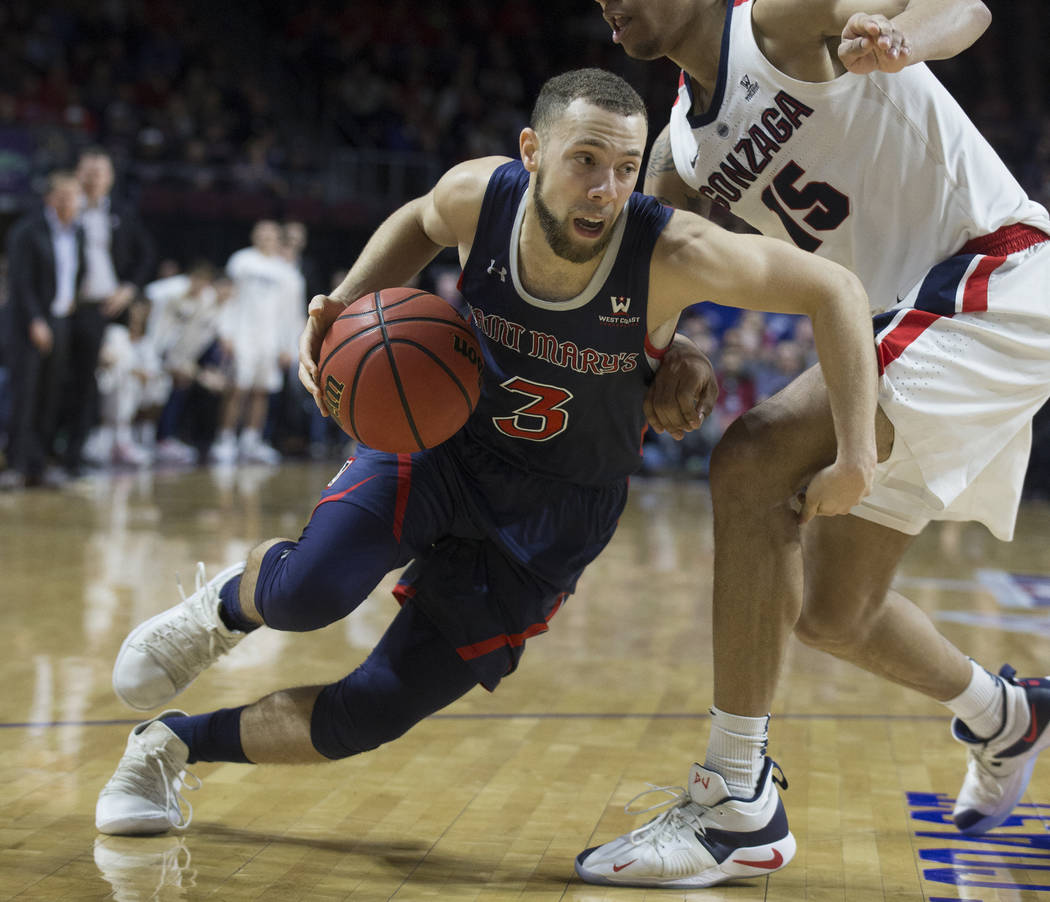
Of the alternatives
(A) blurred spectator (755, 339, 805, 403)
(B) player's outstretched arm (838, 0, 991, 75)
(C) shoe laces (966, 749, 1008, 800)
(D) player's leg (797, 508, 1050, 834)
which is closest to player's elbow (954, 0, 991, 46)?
(B) player's outstretched arm (838, 0, 991, 75)

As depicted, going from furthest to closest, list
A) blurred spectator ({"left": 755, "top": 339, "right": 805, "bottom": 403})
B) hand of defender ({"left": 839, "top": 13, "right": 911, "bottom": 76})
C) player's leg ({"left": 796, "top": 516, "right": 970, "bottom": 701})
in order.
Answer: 1. blurred spectator ({"left": 755, "top": 339, "right": 805, "bottom": 403})
2. player's leg ({"left": 796, "top": 516, "right": 970, "bottom": 701})
3. hand of defender ({"left": 839, "top": 13, "right": 911, "bottom": 76})

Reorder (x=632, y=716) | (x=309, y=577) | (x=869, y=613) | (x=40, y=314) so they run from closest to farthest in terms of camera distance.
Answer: (x=309, y=577)
(x=869, y=613)
(x=632, y=716)
(x=40, y=314)

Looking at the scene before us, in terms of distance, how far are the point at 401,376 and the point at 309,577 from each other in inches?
17.8

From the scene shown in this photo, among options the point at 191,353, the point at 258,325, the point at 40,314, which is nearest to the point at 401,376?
the point at 40,314

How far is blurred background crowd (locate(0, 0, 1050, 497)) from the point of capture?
1024 centimetres

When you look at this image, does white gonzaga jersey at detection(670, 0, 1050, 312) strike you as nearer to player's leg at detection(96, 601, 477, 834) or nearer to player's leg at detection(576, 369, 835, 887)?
player's leg at detection(576, 369, 835, 887)

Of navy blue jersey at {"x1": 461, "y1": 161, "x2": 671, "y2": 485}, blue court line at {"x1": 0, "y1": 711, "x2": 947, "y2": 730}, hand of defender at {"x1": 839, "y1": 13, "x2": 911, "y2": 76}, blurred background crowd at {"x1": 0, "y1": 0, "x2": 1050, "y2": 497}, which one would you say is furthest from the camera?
blurred background crowd at {"x1": 0, "y1": 0, "x2": 1050, "y2": 497}

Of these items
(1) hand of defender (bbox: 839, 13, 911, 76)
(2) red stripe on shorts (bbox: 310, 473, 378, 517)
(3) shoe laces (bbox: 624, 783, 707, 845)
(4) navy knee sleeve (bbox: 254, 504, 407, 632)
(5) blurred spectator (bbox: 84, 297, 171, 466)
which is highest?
(1) hand of defender (bbox: 839, 13, 911, 76)

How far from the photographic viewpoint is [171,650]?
2.84 meters

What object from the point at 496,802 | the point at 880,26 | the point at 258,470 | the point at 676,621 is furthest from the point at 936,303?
the point at 258,470

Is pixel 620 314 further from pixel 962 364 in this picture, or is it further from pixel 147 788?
A: pixel 147 788

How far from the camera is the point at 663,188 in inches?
124

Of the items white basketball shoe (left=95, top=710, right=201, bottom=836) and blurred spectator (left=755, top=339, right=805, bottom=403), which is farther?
blurred spectator (left=755, top=339, right=805, bottom=403)

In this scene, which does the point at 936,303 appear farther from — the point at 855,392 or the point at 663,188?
the point at 663,188
